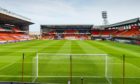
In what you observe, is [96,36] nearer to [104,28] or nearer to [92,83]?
[104,28]

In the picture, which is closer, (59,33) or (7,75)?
(7,75)

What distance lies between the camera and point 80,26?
478ft

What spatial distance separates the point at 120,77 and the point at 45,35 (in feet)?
429

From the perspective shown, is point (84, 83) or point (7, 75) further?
point (7, 75)

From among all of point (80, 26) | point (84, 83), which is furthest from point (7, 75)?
point (80, 26)

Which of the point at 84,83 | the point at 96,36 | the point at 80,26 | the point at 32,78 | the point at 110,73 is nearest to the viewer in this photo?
the point at 84,83

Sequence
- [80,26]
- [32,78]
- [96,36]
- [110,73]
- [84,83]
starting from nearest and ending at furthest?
[84,83] < [32,78] < [110,73] < [96,36] < [80,26]

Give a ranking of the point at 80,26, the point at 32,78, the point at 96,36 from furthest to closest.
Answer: the point at 80,26 → the point at 96,36 → the point at 32,78

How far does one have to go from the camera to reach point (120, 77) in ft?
A: 60.4

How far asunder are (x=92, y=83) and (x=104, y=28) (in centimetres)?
12032

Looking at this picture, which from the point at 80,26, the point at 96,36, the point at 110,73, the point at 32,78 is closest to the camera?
the point at 32,78

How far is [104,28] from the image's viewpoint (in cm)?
13525

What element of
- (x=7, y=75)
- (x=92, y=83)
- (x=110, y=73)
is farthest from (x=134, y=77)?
(x=7, y=75)

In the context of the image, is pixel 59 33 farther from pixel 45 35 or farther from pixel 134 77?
pixel 134 77
